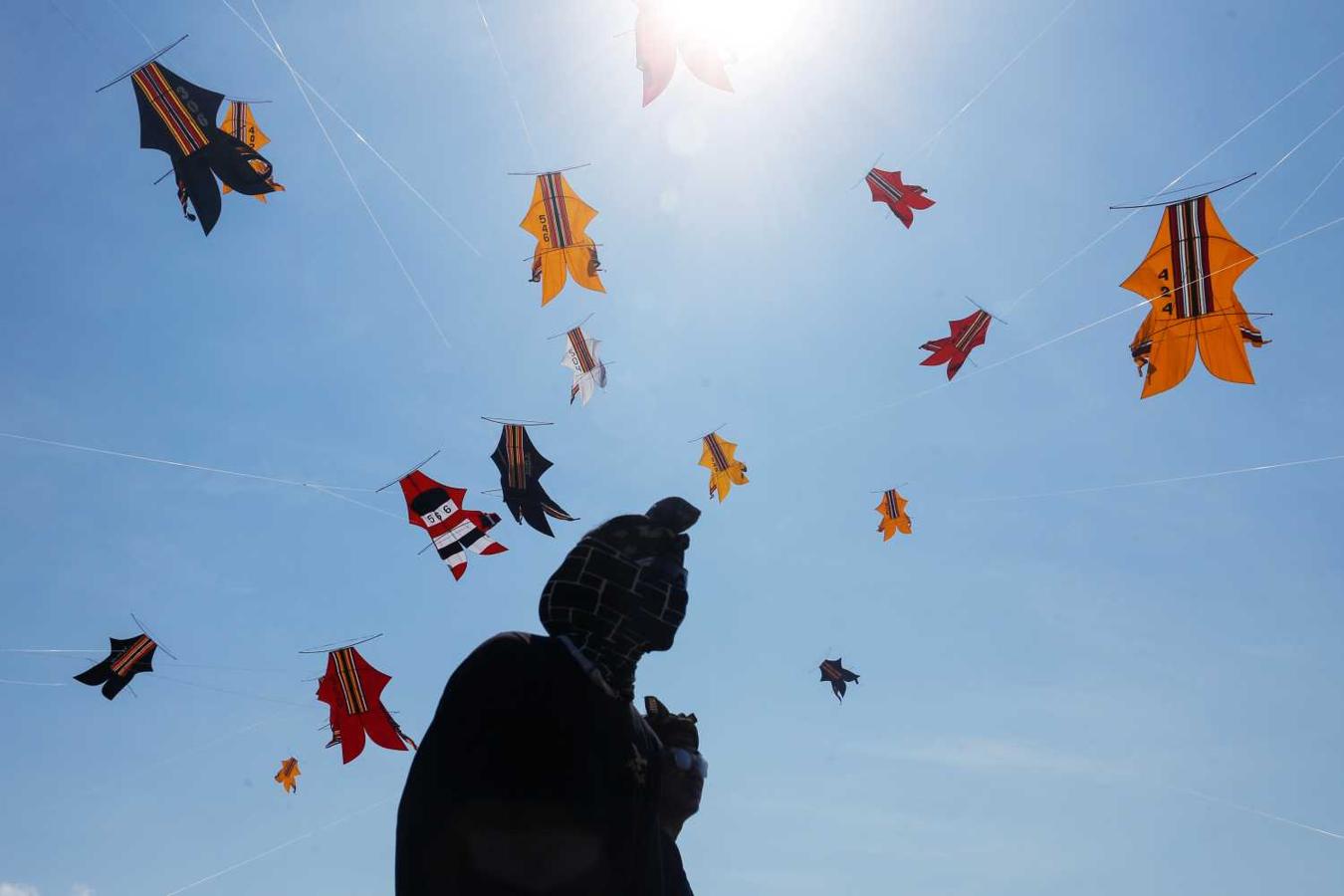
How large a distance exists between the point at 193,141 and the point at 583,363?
7.05m

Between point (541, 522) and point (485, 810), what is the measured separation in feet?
33.9

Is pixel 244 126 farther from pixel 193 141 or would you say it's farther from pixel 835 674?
pixel 835 674

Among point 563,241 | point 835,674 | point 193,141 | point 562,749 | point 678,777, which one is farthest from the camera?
point 835,674

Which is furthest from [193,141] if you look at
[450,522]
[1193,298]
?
[1193,298]

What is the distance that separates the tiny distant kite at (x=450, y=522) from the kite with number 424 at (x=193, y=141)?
17.0 ft

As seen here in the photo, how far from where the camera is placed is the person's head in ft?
9.76

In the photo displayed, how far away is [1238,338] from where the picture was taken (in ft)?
31.8

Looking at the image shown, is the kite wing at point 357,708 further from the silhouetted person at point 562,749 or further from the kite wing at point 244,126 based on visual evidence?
the silhouetted person at point 562,749

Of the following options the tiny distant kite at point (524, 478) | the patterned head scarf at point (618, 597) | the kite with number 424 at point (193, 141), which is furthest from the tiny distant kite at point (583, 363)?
the patterned head scarf at point (618, 597)

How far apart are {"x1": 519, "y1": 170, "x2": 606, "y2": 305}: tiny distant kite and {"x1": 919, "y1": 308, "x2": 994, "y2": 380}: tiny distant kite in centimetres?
532

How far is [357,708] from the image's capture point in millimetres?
13602

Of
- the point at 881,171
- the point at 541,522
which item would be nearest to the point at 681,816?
the point at 541,522

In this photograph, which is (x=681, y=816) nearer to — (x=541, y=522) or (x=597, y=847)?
(x=597, y=847)

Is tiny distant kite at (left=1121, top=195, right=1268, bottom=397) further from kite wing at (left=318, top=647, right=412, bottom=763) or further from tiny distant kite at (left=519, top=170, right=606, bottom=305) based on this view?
kite wing at (left=318, top=647, right=412, bottom=763)
